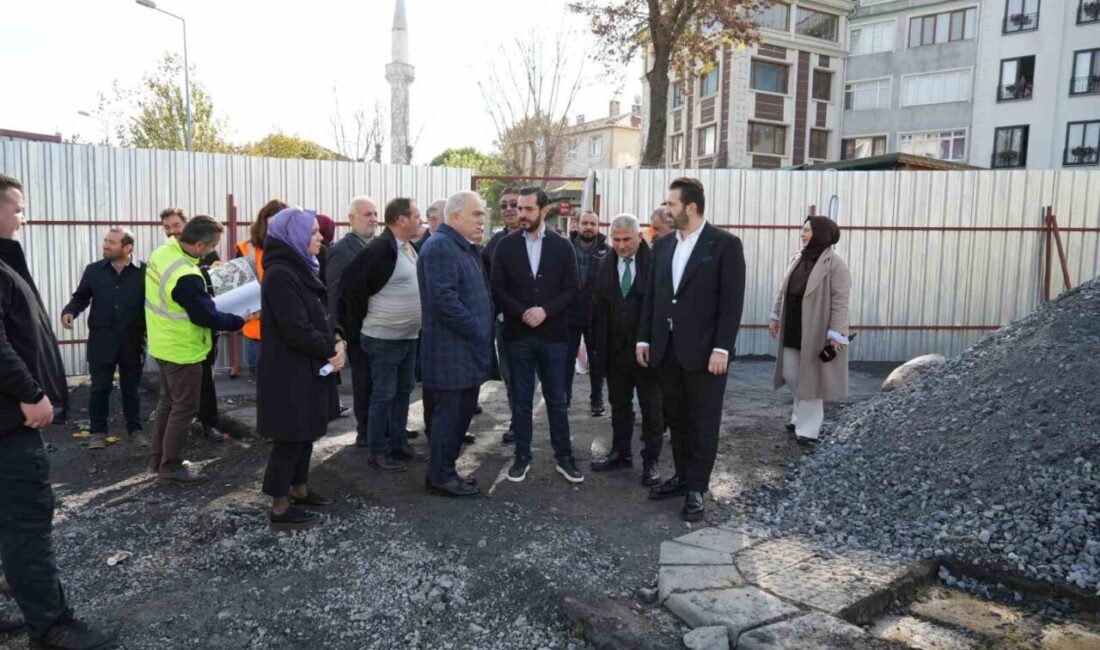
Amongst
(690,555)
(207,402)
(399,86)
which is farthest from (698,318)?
(399,86)

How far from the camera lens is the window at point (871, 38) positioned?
37688mm

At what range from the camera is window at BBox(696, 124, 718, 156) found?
37.7 metres

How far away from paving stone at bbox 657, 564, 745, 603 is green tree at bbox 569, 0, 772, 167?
16.0 m

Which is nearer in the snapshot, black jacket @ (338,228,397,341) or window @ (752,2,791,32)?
black jacket @ (338,228,397,341)

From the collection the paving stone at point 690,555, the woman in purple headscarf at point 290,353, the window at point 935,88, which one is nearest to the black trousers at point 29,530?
the woman in purple headscarf at point 290,353

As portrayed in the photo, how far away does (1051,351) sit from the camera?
18.3 ft

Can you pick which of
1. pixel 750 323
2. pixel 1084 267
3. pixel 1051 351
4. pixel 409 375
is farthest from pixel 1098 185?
pixel 409 375

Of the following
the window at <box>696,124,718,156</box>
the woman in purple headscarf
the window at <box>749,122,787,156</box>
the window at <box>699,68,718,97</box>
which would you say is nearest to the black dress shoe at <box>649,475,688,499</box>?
the woman in purple headscarf

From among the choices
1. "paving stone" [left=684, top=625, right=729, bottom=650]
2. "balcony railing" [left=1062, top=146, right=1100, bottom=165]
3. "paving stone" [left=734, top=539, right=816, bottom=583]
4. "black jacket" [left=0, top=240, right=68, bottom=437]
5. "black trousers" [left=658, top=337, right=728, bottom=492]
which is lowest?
"paving stone" [left=684, top=625, right=729, bottom=650]

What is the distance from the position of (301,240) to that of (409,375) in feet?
5.46

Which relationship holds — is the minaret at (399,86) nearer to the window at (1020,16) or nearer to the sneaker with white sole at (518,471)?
the sneaker with white sole at (518,471)

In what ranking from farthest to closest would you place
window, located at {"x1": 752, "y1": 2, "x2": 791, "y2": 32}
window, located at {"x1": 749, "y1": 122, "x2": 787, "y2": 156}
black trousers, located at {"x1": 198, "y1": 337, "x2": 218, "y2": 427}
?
1. window, located at {"x1": 752, "y1": 2, "x2": 791, "y2": 32}
2. window, located at {"x1": 749, "y1": 122, "x2": 787, "y2": 156}
3. black trousers, located at {"x1": 198, "y1": 337, "x2": 218, "y2": 427}

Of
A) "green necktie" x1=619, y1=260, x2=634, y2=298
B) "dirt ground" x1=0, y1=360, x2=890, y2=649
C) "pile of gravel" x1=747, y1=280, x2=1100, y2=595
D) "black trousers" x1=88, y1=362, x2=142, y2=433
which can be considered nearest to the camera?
"dirt ground" x1=0, y1=360, x2=890, y2=649

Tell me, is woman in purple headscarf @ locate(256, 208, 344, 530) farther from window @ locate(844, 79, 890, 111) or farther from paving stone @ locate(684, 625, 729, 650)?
window @ locate(844, 79, 890, 111)
